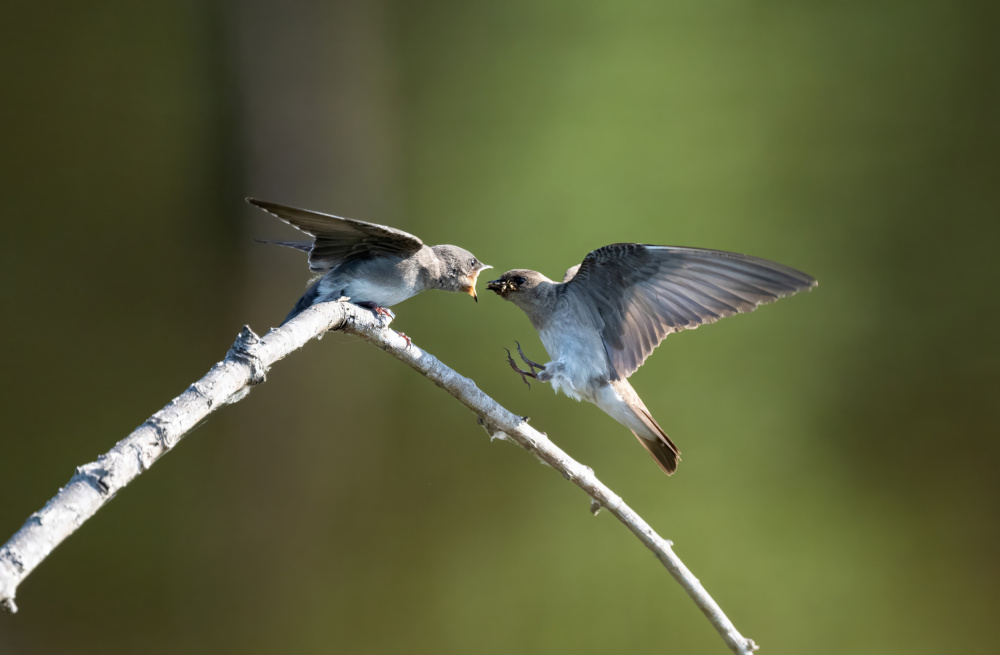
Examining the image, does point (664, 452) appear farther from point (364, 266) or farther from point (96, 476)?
point (96, 476)

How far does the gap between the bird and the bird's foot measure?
229mm

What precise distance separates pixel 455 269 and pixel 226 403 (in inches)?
32.8

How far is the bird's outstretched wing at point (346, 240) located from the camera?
115 centimetres

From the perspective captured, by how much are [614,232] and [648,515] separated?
97 cm

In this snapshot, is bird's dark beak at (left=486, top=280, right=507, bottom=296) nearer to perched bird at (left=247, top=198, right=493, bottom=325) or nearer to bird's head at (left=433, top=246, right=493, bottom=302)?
bird's head at (left=433, top=246, right=493, bottom=302)

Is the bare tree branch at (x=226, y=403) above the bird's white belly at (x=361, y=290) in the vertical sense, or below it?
below

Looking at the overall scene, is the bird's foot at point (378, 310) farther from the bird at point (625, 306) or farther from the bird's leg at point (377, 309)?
the bird at point (625, 306)

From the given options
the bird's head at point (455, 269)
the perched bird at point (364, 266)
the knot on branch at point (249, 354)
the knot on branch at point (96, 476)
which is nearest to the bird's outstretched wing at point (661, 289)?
the bird's head at point (455, 269)

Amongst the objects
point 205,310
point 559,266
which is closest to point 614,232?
point 559,266

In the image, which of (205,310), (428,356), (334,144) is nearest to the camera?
(428,356)

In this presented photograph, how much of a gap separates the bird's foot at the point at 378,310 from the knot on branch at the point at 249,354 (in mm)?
435

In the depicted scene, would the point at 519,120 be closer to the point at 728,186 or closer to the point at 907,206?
the point at 728,186

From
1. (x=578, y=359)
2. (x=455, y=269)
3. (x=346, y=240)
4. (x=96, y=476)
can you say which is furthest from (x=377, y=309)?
(x=96, y=476)

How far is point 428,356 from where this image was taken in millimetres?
1013
